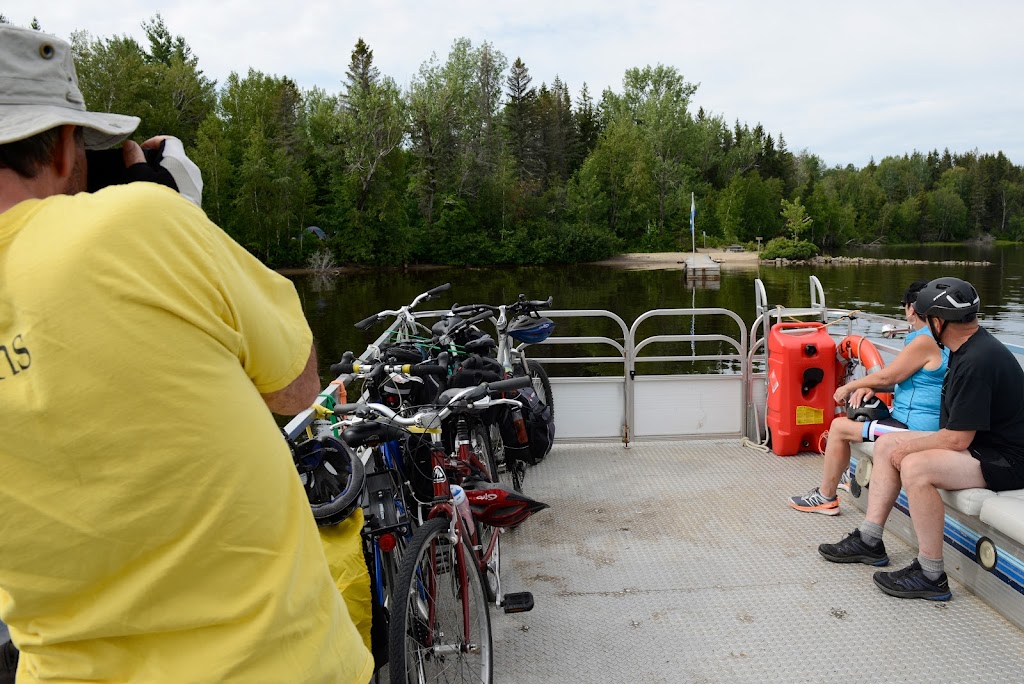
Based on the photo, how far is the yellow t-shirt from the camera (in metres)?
0.83

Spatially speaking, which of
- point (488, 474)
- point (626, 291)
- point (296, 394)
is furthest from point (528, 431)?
point (626, 291)

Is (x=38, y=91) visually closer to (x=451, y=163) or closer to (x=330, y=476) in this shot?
(x=330, y=476)

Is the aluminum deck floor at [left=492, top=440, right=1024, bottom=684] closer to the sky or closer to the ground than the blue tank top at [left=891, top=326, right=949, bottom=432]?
closer to the ground

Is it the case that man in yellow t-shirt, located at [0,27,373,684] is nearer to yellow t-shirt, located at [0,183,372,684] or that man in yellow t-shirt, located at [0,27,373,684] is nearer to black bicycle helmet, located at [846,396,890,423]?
yellow t-shirt, located at [0,183,372,684]

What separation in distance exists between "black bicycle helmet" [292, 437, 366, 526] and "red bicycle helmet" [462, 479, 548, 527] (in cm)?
53

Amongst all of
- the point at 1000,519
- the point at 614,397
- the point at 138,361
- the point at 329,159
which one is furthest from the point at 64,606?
the point at 329,159

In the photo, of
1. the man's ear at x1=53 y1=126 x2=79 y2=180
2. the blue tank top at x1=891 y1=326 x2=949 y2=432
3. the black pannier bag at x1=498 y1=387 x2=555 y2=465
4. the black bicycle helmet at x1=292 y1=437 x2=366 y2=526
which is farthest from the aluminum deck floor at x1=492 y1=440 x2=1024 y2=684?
the man's ear at x1=53 y1=126 x2=79 y2=180

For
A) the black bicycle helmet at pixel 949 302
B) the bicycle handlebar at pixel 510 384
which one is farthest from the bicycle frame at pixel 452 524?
the black bicycle helmet at pixel 949 302

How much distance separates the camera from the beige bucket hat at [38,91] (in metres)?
0.87

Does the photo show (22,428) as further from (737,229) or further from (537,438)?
(737,229)

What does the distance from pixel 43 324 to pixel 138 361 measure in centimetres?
10

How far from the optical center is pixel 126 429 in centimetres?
85

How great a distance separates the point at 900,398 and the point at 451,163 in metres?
53.7

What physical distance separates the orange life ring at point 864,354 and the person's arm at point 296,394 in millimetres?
4380
